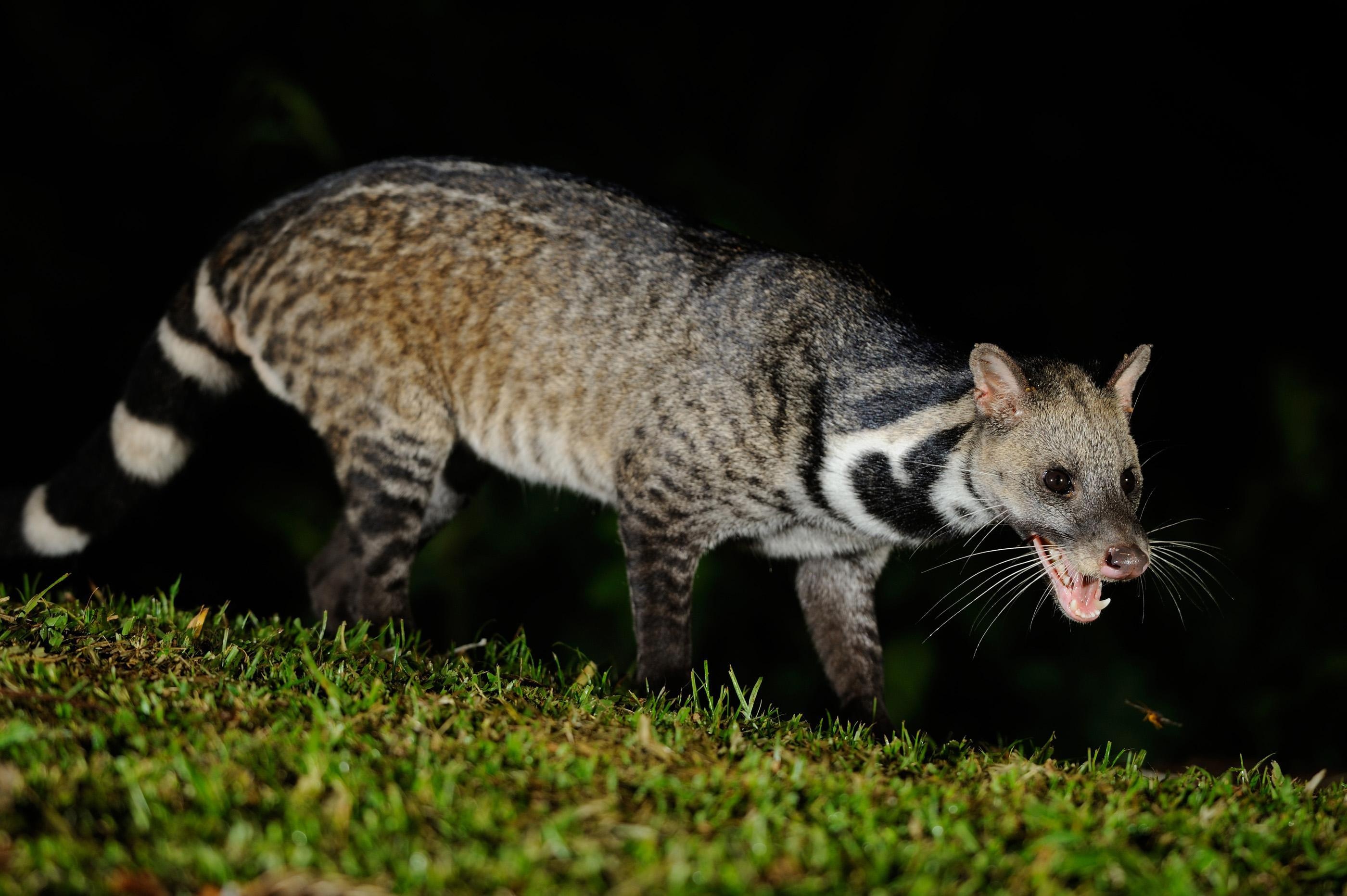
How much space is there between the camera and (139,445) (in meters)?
5.24

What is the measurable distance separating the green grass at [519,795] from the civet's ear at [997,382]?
1.19 m

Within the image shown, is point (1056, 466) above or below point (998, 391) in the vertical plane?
below

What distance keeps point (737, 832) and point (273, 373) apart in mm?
3382

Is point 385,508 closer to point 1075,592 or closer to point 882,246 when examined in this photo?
point 1075,592

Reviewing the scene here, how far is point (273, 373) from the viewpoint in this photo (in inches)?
197

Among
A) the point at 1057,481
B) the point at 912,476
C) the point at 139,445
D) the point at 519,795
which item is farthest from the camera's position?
the point at 139,445

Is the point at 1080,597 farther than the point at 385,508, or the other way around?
the point at 385,508

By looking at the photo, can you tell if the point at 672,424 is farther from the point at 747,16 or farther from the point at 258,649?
the point at 747,16

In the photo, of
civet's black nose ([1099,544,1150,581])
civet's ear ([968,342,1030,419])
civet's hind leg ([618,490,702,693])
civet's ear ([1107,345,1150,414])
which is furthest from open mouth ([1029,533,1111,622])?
civet's hind leg ([618,490,702,693])

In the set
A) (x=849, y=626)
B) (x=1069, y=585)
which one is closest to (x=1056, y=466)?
(x=1069, y=585)

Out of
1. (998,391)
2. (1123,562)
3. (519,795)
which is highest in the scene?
(998,391)

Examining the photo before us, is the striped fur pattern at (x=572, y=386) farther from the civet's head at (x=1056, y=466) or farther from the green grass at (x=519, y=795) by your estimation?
the green grass at (x=519, y=795)

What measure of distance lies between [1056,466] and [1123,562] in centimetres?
41

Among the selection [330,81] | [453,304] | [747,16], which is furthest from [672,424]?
[747,16]
